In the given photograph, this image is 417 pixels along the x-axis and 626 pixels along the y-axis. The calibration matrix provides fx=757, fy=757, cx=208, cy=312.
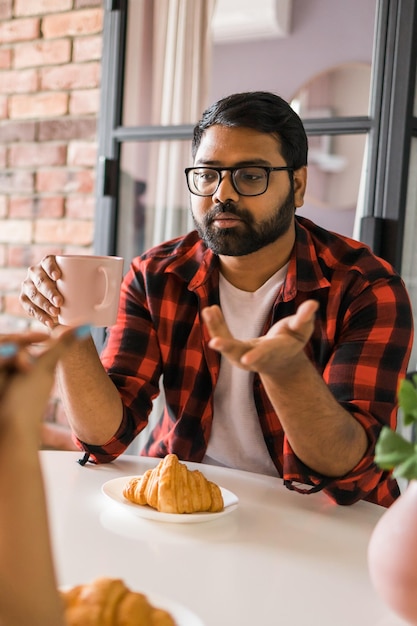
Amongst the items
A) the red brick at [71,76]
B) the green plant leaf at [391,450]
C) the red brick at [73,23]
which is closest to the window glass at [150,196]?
the red brick at [71,76]

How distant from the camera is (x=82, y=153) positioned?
2422mm

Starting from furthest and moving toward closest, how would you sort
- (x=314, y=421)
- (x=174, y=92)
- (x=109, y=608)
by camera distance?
1. (x=174, y=92)
2. (x=314, y=421)
3. (x=109, y=608)

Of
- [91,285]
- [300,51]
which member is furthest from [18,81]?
[91,285]

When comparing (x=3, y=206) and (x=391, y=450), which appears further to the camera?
(x=3, y=206)

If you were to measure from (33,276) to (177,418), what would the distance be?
478mm

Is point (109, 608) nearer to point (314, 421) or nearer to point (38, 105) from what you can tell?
point (314, 421)

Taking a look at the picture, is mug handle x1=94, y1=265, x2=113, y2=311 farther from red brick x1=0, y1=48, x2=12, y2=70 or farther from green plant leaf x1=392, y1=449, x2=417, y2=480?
red brick x1=0, y1=48, x2=12, y2=70

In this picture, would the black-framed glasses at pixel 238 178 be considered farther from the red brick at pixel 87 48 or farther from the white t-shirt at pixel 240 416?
the red brick at pixel 87 48

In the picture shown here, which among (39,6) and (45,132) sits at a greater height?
(39,6)

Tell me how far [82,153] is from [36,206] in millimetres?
265

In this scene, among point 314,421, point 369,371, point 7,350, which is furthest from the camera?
point 369,371

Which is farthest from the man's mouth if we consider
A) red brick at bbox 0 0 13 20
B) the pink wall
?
red brick at bbox 0 0 13 20

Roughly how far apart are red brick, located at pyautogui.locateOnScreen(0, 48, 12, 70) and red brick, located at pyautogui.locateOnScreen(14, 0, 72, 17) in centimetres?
12

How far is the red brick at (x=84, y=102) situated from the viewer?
93.8 inches
